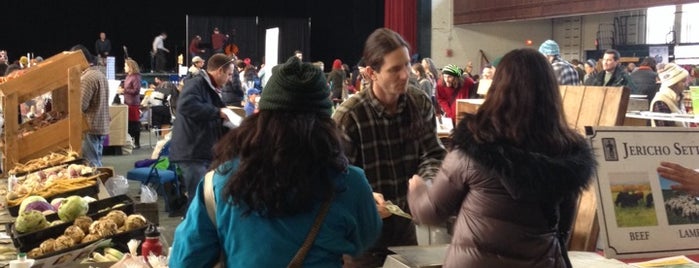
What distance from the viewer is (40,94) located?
16.3 ft

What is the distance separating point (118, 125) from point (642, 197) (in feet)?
27.6

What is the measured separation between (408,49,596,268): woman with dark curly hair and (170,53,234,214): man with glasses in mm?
3365

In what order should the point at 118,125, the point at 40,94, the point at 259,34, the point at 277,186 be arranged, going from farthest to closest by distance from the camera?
the point at 259,34 → the point at 118,125 → the point at 40,94 → the point at 277,186

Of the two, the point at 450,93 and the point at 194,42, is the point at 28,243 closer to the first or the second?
the point at 450,93

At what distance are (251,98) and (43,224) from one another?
5583 mm

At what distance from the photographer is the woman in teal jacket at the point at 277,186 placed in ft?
5.49

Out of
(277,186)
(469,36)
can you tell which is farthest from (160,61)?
(277,186)

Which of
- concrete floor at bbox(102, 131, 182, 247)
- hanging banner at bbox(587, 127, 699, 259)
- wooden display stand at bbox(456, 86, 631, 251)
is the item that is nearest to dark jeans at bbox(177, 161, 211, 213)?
concrete floor at bbox(102, 131, 182, 247)

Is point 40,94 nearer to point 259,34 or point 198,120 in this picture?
point 198,120

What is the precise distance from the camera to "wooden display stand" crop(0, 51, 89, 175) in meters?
4.79

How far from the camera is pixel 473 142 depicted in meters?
1.98

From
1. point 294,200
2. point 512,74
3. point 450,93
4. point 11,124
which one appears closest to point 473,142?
point 512,74

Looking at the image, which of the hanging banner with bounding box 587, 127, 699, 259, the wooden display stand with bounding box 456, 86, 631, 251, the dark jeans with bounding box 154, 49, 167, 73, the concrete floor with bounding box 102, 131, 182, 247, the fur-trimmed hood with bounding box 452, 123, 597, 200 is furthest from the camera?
the dark jeans with bounding box 154, 49, 167, 73

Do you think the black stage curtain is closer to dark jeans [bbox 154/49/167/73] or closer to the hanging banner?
dark jeans [bbox 154/49/167/73]
